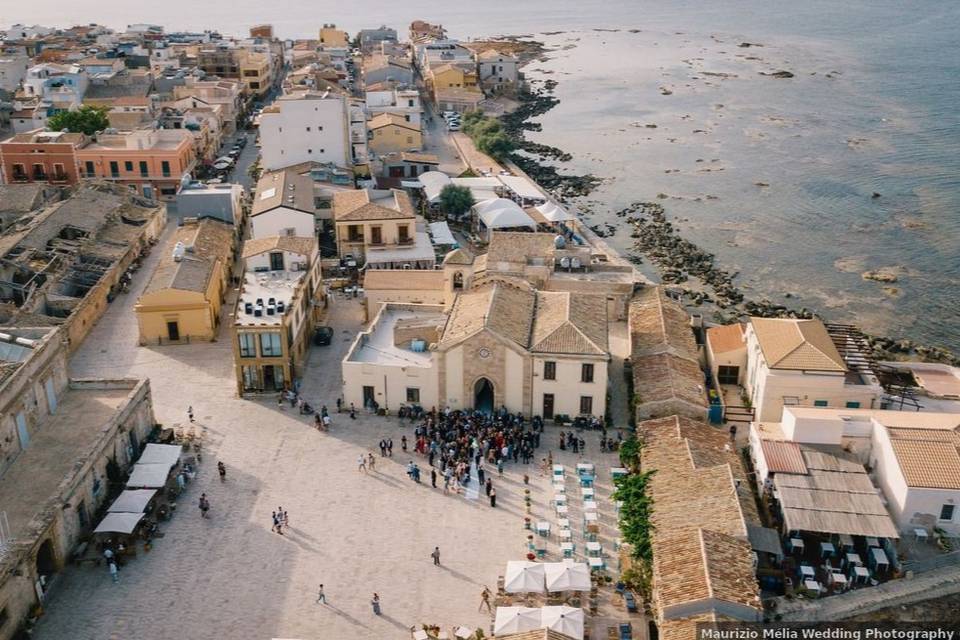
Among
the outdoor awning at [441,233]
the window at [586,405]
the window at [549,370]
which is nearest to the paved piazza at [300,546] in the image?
the window at [586,405]

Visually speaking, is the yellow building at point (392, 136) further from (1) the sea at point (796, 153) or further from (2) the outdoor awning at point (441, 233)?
(2) the outdoor awning at point (441, 233)

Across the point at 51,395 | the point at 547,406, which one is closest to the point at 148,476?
the point at 51,395

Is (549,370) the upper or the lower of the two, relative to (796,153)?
upper

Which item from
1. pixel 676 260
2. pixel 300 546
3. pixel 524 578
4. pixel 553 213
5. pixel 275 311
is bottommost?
pixel 676 260

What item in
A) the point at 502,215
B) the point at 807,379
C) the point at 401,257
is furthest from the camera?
the point at 502,215

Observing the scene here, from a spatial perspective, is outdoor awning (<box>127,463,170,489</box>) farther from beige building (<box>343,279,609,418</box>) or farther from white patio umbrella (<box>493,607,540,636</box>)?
white patio umbrella (<box>493,607,540,636</box>)

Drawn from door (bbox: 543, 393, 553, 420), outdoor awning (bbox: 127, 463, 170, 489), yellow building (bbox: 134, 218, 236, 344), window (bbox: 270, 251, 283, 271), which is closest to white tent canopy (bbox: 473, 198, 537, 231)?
window (bbox: 270, 251, 283, 271)

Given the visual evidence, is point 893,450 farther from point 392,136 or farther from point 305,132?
point 392,136
